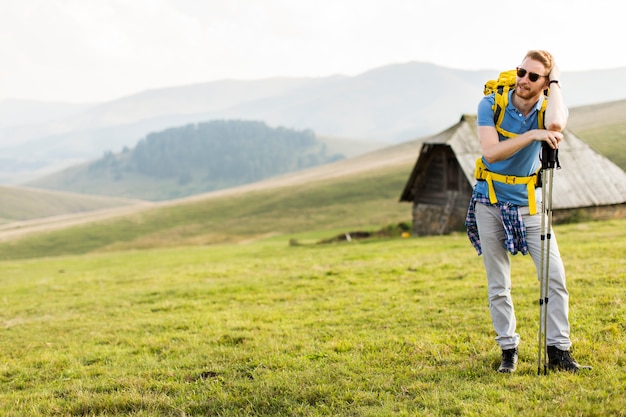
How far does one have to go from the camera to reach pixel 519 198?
5871mm

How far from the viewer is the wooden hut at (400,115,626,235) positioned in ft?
104

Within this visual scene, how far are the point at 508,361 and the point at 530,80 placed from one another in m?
2.98

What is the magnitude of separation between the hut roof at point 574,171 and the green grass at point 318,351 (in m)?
18.8

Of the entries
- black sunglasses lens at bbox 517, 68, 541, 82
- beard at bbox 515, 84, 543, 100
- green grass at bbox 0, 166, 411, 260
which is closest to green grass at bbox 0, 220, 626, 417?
beard at bbox 515, 84, 543, 100

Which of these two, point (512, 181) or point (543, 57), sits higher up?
point (543, 57)

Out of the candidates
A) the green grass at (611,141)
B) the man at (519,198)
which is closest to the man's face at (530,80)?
the man at (519,198)

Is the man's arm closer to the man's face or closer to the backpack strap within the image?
the man's face

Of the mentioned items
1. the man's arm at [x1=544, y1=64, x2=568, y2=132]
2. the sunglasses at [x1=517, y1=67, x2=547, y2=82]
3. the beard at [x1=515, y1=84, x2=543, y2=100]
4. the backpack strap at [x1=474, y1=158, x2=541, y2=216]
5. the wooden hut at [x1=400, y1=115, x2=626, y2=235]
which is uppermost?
the sunglasses at [x1=517, y1=67, x2=547, y2=82]

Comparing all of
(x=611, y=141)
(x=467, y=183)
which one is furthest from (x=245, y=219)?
(x=611, y=141)

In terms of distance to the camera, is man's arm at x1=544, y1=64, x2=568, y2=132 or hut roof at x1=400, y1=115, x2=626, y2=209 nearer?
man's arm at x1=544, y1=64, x2=568, y2=132

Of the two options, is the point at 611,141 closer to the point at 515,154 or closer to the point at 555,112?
the point at 515,154

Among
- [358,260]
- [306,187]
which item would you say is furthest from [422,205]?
[306,187]

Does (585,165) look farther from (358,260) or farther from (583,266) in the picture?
(583,266)

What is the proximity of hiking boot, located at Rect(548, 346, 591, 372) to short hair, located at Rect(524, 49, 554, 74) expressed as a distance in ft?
9.56
